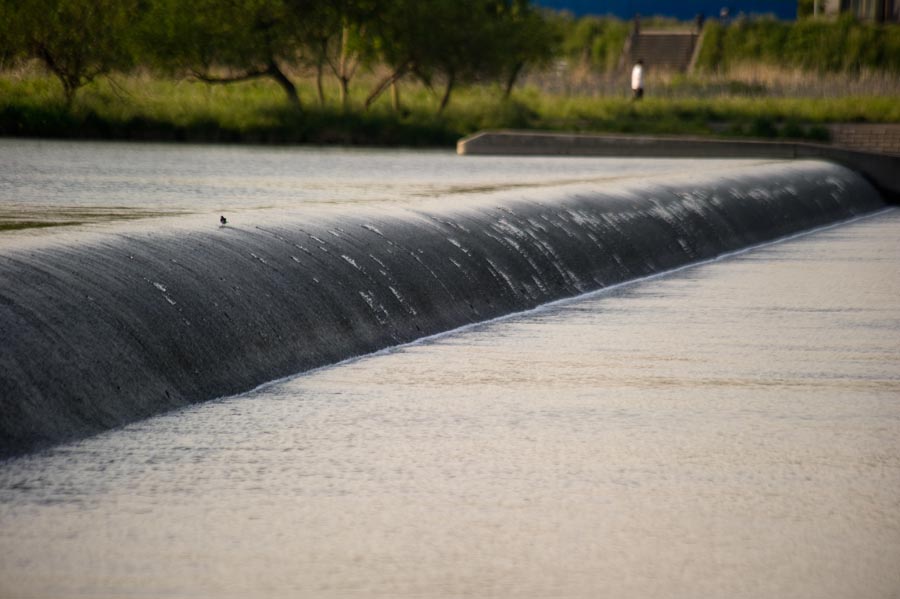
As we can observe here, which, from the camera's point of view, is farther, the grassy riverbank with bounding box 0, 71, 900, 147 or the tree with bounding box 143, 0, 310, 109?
the tree with bounding box 143, 0, 310, 109

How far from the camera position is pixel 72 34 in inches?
1187

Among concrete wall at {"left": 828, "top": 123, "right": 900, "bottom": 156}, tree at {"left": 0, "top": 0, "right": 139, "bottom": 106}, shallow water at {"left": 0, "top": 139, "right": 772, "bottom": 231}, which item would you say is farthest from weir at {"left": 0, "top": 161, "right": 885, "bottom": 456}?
tree at {"left": 0, "top": 0, "right": 139, "bottom": 106}

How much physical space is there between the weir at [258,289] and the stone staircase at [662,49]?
41.5m

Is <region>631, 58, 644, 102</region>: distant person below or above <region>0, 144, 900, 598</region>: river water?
below

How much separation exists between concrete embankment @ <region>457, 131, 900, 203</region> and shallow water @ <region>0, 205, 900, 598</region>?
1295 cm

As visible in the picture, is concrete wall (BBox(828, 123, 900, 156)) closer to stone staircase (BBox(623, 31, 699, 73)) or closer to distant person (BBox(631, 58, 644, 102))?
distant person (BBox(631, 58, 644, 102))

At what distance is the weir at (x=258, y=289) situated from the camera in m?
5.35

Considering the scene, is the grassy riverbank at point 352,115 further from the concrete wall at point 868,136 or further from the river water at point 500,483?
the river water at point 500,483

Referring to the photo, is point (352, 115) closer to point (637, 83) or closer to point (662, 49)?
point (637, 83)

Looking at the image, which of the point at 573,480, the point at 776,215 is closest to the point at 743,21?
the point at 776,215

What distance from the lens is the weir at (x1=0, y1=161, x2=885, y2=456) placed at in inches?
211

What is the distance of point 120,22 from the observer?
100 ft

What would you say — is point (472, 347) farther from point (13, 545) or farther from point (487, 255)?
point (13, 545)

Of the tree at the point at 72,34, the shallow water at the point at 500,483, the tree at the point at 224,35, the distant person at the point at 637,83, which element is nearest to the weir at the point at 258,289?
the shallow water at the point at 500,483
